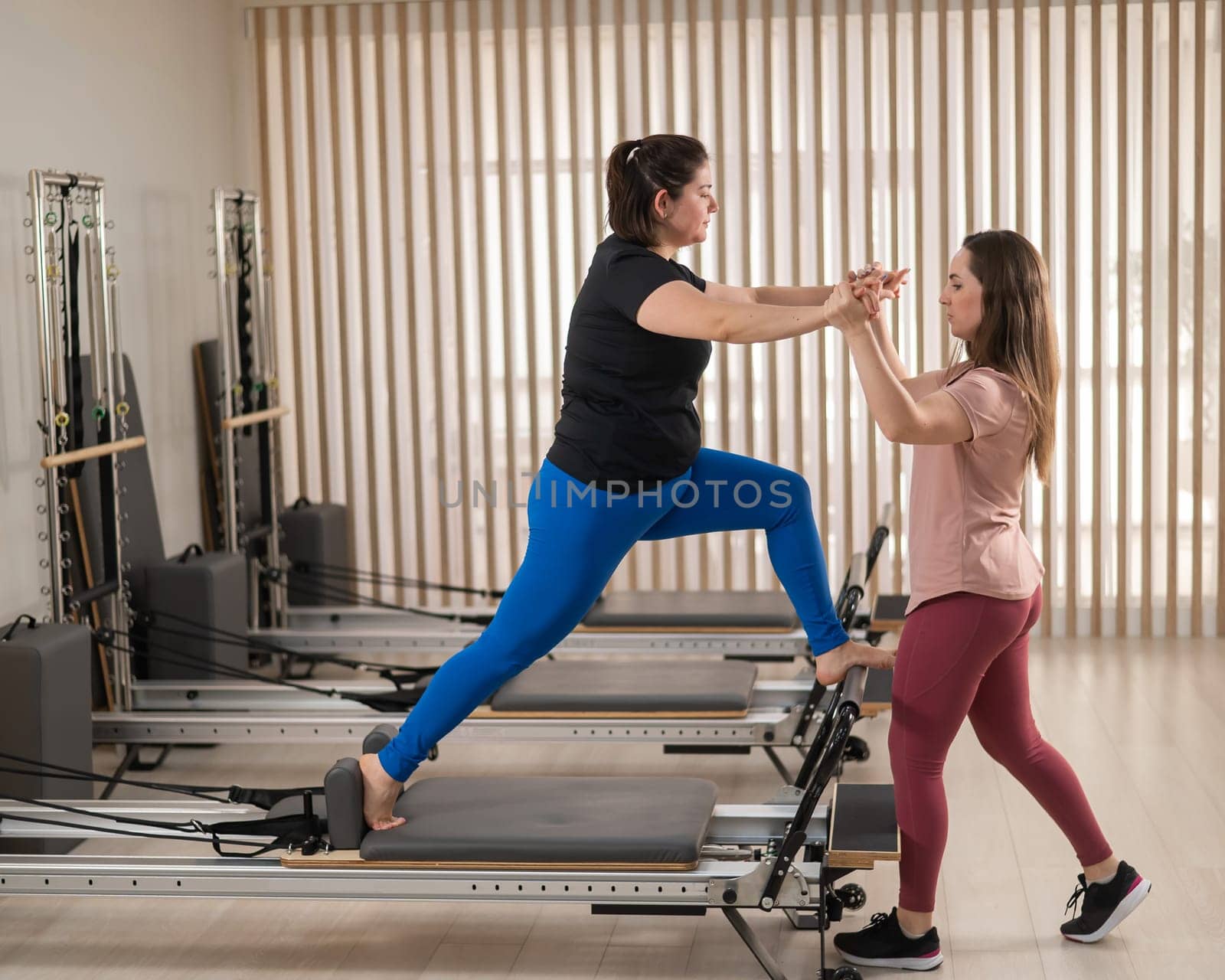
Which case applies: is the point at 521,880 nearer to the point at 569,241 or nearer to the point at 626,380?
the point at 626,380

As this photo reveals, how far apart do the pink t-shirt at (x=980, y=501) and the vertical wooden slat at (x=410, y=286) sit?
3.38 m

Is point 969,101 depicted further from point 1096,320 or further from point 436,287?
point 436,287

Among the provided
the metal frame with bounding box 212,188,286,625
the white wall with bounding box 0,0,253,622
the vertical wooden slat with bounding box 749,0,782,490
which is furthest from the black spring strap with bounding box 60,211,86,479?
the vertical wooden slat with bounding box 749,0,782,490

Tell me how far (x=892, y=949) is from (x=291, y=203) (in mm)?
3885

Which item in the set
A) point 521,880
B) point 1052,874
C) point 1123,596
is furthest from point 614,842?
point 1123,596

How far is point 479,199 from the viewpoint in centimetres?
541

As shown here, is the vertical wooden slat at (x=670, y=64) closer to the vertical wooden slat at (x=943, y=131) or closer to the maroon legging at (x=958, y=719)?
the vertical wooden slat at (x=943, y=131)

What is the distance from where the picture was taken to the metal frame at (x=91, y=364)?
3605 millimetres

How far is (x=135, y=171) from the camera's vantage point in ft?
15.0

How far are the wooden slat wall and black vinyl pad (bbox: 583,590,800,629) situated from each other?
0.95m

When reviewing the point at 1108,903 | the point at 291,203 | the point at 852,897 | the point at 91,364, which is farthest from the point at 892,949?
the point at 291,203

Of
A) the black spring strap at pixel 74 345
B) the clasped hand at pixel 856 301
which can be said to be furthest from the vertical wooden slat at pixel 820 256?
the clasped hand at pixel 856 301

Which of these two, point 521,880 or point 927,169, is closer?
point 521,880

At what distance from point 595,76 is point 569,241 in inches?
23.4
